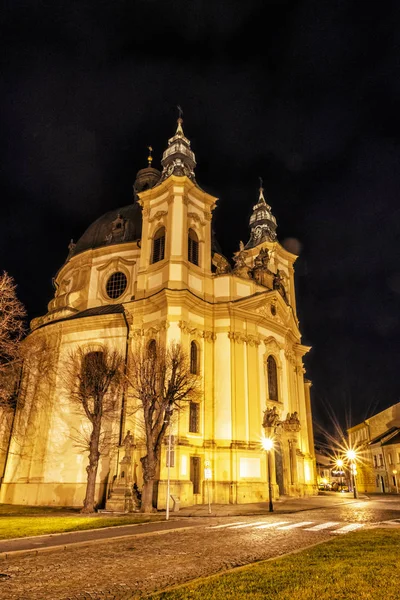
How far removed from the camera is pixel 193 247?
34.1 m

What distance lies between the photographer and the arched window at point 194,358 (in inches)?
1174

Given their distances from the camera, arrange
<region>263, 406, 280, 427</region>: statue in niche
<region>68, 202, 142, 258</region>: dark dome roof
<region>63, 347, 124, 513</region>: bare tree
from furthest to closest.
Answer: <region>68, 202, 142, 258</region>: dark dome roof → <region>263, 406, 280, 427</region>: statue in niche → <region>63, 347, 124, 513</region>: bare tree

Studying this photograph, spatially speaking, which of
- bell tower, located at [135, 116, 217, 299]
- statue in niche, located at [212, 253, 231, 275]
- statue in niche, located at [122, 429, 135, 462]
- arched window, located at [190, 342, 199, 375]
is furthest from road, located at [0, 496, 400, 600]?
statue in niche, located at [212, 253, 231, 275]

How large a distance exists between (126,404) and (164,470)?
4915 mm

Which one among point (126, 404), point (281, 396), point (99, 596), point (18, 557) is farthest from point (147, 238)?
point (99, 596)

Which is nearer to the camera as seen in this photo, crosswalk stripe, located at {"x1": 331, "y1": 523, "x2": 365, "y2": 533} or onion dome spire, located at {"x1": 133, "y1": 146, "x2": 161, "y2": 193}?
crosswalk stripe, located at {"x1": 331, "y1": 523, "x2": 365, "y2": 533}

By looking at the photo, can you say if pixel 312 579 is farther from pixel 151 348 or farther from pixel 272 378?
pixel 272 378

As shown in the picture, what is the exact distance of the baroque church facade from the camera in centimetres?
2819

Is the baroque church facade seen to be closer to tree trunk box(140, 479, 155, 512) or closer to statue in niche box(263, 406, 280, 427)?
statue in niche box(263, 406, 280, 427)

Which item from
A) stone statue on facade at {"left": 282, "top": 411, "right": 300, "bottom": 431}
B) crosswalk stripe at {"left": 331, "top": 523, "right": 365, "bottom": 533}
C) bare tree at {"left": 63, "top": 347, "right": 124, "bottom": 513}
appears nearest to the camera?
crosswalk stripe at {"left": 331, "top": 523, "right": 365, "bottom": 533}

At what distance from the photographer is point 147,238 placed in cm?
3425

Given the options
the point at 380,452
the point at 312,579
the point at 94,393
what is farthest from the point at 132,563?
the point at 380,452

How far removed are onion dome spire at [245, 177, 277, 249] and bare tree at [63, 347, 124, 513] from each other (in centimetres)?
2127

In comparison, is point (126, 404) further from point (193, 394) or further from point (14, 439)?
point (14, 439)
